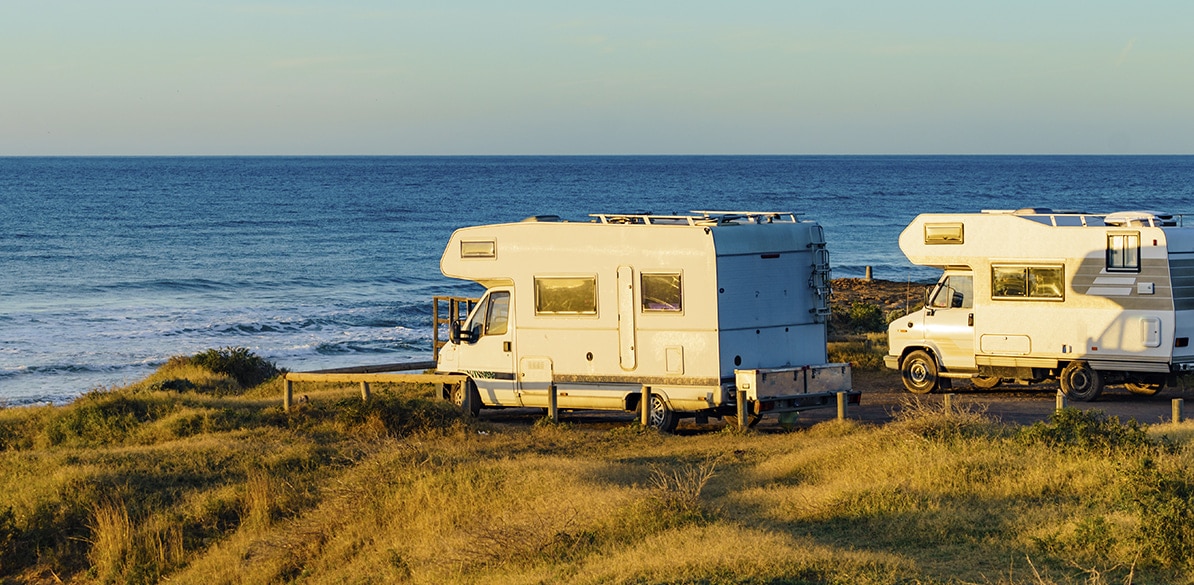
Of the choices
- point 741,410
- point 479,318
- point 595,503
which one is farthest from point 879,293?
point 595,503

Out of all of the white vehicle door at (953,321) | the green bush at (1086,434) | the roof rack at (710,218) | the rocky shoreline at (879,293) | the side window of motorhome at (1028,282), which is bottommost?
the rocky shoreline at (879,293)

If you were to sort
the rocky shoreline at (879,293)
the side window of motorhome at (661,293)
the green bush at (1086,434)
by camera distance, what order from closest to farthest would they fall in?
the green bush at (1086,434), the side window of motorhome at (661,293), the rocky shoreline at (879,293)

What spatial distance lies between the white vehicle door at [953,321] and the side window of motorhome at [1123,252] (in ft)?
7.35

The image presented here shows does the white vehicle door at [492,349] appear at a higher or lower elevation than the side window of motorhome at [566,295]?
lower

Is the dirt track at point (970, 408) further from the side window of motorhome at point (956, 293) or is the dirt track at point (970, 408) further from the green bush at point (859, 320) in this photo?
the green bush at point (859, 320)

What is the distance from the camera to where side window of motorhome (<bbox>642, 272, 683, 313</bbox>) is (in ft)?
58.3

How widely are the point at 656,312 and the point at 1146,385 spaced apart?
28.4ft

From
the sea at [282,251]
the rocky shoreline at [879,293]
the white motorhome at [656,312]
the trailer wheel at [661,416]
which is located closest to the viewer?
the white motorhome at [656,312]

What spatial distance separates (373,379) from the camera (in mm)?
19547

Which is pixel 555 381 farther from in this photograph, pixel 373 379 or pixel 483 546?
pixel 483 546

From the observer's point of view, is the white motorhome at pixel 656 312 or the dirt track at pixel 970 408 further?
the dirt track at pixel 970 408

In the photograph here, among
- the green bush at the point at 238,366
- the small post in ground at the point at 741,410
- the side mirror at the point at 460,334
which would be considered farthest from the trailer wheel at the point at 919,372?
the green bush at the point at 238,366

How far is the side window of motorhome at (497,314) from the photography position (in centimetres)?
1922

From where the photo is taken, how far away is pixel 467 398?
19.0 meters
